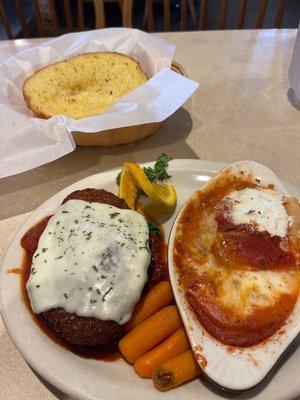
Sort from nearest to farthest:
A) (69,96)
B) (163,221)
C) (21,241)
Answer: (21,241) < (163,221) < (69,96)

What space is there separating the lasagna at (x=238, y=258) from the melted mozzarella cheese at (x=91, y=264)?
0.37ft

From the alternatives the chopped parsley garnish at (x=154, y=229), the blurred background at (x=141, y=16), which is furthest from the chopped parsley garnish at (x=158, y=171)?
the blurred background at (x=141, y=16)

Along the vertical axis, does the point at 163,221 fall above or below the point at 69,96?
below

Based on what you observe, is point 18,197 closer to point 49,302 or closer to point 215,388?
point 49,302

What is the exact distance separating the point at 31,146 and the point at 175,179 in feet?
1.60

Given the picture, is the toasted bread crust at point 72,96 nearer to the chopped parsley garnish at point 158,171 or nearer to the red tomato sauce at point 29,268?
the chopped parsley garnish at point 158,171

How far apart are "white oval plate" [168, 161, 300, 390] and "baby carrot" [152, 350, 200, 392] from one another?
0.05 meters

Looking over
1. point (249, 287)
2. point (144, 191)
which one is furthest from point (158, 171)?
point (249, 287)

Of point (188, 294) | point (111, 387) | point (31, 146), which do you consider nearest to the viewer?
point (111, 387)

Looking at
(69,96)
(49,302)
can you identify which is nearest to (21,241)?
(49,302)

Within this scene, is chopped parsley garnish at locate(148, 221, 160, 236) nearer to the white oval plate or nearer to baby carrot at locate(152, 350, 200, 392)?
the white oval plate

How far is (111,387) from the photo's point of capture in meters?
0.85

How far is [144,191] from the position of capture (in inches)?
46.9

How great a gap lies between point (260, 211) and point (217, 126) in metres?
0.68
